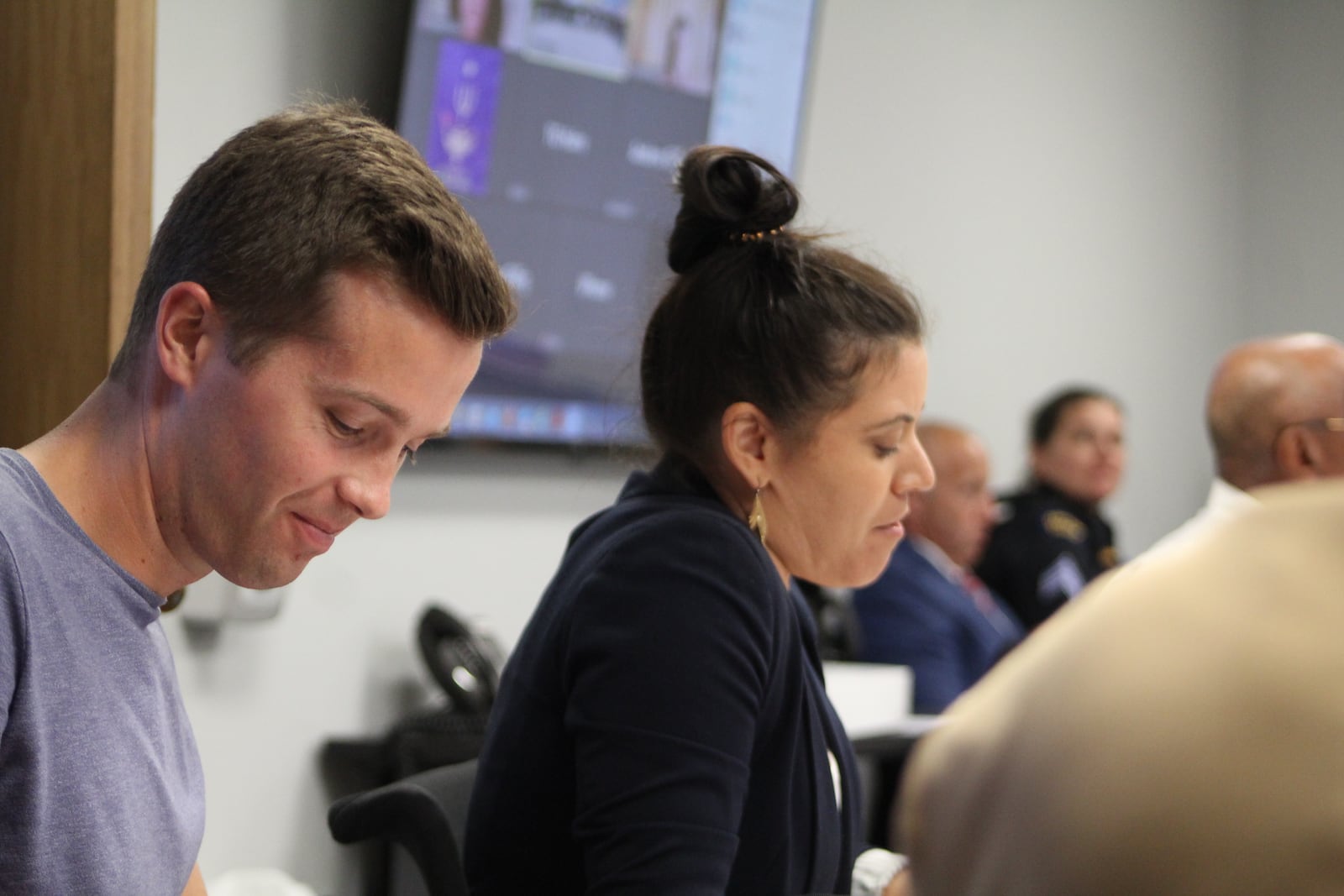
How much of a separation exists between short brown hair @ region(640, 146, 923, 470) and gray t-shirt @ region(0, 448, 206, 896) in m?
0.67

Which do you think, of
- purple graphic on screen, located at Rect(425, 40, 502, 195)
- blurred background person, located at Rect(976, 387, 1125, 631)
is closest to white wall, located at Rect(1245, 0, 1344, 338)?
blurred background person, located at Rect(976, 387, 1125, 631)

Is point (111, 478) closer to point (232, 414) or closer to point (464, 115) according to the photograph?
point (232, 414)

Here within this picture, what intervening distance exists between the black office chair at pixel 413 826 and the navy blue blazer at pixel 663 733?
0.10 m

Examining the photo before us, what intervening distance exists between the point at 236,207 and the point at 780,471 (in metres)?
0.68

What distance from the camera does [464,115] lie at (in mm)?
2787

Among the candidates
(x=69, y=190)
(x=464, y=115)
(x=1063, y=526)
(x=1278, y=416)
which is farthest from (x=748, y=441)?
(x=1063, y=526)

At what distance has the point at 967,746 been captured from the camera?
391 mm

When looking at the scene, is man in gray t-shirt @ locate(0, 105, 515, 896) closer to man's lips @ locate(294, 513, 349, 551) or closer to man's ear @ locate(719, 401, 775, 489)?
man's lips @ locate(294, 513, 349, 551)

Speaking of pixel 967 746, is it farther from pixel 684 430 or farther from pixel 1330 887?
pixel 684 430

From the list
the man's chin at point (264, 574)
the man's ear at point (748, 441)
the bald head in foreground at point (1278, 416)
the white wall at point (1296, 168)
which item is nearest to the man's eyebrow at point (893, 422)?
the man's ear at point (748, 441)

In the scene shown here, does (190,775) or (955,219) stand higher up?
(955,219)

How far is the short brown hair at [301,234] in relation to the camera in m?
1.06

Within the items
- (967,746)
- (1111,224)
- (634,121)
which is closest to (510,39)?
(634,121)

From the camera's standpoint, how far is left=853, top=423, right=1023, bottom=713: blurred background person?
3.46 m
